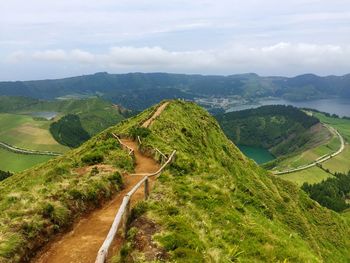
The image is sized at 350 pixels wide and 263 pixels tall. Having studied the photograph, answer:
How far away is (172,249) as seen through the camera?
19.1m

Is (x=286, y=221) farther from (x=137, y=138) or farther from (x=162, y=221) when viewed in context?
(x=162, y=221)

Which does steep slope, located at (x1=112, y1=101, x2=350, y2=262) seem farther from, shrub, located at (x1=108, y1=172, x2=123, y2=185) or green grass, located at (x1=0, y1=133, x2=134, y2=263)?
green grass, located at (x1=0, y1=133, x2=134, y2=263)

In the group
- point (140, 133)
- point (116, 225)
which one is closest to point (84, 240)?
point (116, 225)

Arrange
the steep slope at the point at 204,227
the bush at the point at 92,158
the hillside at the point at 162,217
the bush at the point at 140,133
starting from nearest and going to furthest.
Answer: the steep slope at the point at 204,227
the hillside at the point at 162,217
the bush at the point at 92,158
the bush at the point at 140,133

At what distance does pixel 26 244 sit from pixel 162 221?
23.8ft

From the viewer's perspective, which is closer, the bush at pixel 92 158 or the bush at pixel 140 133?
the bush at pixel 92 158

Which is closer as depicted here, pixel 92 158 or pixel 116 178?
pixel 116 178

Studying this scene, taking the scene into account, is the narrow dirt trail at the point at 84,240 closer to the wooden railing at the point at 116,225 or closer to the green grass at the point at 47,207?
the green grass at the point at 47,207

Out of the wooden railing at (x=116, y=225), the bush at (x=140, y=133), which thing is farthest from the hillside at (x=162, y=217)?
the bush at (x=140, y=133)

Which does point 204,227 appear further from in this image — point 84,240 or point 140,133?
point 140,133

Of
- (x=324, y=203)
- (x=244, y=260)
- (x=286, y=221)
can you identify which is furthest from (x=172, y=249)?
(x=324, y=203)

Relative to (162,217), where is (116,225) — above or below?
above

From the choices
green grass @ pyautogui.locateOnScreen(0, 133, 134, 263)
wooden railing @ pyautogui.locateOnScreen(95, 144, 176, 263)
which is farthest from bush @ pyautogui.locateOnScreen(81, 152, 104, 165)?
wooden railing @ pyautogui.locateOnScreen(95, 144, 176, 263)

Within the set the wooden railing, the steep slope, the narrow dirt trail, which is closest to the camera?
the wooden railing
